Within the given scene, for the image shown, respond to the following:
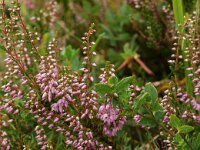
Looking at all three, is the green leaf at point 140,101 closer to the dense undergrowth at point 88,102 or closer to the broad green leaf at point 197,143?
the dense undergrowth at point 88,102

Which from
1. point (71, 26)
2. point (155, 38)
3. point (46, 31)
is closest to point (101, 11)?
point (71, 26)

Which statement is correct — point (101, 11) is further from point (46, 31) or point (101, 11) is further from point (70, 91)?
A: point (70, 91)

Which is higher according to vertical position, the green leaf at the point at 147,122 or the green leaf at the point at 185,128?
the green leaf at the point at 147,122

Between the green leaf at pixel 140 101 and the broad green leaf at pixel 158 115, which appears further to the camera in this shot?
the broad green leaf at pixel 158 115

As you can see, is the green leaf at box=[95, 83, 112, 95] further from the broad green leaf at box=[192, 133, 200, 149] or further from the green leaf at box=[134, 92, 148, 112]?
the broad green leaf at box=[192, 133, 200, 149]

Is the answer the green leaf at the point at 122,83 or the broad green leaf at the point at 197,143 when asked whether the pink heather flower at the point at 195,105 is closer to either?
the broad green leaf at the point at 197,143

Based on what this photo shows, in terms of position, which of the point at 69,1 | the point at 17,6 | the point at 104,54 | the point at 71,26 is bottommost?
the point at 17,6

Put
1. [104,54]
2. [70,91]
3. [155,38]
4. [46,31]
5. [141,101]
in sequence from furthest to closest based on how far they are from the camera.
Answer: [104,54] < [46,31] < [155,38] < [70,91] < [141,101]

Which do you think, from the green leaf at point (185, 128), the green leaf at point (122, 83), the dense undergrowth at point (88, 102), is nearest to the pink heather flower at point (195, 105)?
the dense undergrowth at point (88, 102)

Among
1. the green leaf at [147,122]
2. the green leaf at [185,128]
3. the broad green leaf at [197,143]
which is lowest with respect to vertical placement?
the broad green leaf at [197,143]

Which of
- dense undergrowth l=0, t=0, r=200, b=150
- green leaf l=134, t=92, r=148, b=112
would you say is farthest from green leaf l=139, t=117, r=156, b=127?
green leaf l=134, t=92, r=148, b=112

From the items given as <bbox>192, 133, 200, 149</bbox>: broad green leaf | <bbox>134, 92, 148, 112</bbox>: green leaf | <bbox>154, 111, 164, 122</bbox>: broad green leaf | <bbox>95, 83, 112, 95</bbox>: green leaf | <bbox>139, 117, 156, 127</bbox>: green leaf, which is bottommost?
<bbox>192, 133, 200, 149</bbox>: broad green leaf
